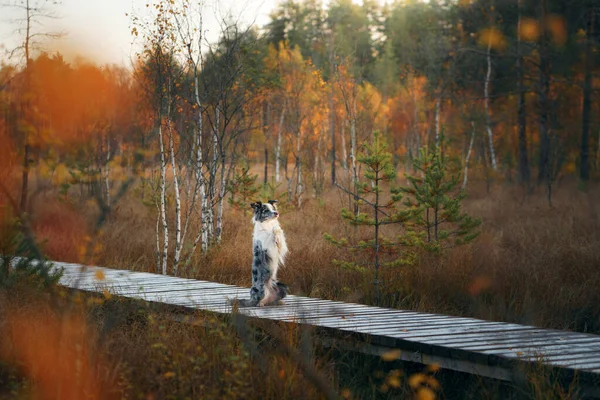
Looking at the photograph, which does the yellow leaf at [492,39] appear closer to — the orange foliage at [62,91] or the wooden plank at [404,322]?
the orange foliage at [62,91]

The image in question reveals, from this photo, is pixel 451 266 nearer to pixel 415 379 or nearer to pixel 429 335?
pixel 429 335

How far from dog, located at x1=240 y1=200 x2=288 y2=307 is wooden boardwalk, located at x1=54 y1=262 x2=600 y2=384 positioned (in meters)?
0.18

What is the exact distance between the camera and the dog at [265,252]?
6.43 m

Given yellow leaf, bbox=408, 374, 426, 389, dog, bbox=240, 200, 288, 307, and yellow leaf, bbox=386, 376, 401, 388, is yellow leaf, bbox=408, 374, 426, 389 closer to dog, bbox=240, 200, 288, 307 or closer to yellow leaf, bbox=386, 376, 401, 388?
yellow leaf, bbox=386, 376, 401, 388

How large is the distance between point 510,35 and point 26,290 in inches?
893

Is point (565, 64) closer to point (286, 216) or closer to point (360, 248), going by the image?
point (286, 216)

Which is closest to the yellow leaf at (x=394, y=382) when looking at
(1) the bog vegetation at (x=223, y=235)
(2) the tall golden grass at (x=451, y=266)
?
(1) the bog vegetation at (x=223, y=235)

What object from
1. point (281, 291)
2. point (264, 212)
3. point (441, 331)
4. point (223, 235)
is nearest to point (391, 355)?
point (441, 331)

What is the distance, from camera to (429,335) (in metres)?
5.54

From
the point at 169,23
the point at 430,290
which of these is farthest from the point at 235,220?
the point at 430,290

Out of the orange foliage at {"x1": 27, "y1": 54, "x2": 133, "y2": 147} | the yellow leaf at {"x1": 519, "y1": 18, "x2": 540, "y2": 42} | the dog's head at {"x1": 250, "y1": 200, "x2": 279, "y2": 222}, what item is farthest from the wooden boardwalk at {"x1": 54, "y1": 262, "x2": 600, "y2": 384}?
the yellow leaf at {"x1": 519, "y1": 18, "x2": 540, "y2": 42}

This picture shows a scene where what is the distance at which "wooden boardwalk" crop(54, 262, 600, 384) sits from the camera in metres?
4.91

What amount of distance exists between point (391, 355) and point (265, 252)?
72.6 inches

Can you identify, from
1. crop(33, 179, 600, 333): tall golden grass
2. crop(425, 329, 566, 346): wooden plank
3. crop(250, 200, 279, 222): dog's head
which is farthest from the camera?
crop(33, 179, 600, 333): tall golden grass
